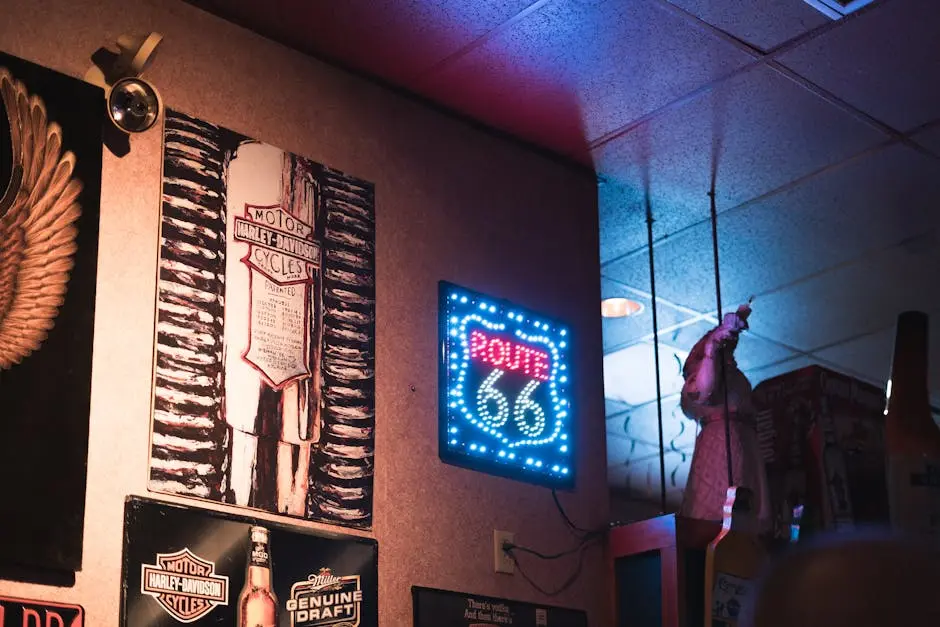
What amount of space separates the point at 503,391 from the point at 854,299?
90.0 inches

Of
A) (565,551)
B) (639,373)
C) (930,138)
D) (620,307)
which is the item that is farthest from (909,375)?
(639,373)

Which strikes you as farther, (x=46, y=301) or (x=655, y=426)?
(x=655, y=426)

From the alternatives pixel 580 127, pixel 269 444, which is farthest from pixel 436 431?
pixel 580 127

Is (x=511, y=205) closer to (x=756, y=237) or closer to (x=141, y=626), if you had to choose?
(x=756, y=237)

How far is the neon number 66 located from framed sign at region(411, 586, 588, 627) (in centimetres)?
56

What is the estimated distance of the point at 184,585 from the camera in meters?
2.99

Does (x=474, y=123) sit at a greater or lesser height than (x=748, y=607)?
greater

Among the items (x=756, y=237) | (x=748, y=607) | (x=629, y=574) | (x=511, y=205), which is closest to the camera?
(x=748, y=607)

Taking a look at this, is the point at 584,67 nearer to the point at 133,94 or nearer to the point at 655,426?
the point at 133,94

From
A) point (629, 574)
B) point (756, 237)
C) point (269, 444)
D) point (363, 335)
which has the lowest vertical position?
point (629, 574)

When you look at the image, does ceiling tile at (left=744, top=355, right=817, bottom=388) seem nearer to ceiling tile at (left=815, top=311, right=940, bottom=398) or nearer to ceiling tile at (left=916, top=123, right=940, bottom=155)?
ceiling tile at (left=815, top=311, right=940, bottom=398)

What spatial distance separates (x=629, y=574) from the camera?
4.03 metres

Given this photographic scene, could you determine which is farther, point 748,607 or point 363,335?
point 363,335

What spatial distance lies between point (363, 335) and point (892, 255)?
2.57m
